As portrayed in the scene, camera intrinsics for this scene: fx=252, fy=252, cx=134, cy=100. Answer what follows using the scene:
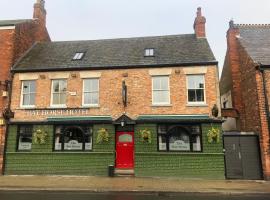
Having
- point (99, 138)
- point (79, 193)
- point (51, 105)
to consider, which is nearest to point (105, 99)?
point (99, 138)

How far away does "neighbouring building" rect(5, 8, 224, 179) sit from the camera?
14078mm

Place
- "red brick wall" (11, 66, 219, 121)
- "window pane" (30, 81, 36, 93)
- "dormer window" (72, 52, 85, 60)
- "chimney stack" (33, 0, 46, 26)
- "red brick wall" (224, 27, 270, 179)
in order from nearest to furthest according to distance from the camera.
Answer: "red brick wall" (224, 27, 270, 179), "red brick wall" (11, 66, 219, 121), "window pane" (30, 81, 36, 93), "dormer window" (72, 52, 85, 60), "chimney stack" (33, 0, 46, 26)

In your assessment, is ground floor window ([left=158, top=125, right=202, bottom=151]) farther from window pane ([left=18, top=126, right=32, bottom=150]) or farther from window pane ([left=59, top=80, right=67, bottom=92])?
window pane ([left=18, top=126, right=32, bottom=150])

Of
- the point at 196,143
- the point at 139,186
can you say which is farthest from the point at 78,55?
the point at 139,186

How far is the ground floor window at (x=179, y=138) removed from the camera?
14211 mm

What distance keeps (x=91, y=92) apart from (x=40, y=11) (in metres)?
9.92

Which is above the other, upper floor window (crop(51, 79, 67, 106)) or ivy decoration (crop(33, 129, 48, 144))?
upper floor window (crop(51, 79, 67, 106))

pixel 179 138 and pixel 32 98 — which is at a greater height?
pixel 32 98

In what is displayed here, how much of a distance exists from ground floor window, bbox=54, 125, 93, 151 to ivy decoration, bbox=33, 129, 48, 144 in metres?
0.63

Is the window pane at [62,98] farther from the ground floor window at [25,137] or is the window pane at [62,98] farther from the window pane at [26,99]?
the ground floor window at [25,137]

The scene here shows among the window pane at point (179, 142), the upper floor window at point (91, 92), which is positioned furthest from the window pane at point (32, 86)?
the window pane at point (179, 142)

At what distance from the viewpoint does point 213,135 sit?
536 inches

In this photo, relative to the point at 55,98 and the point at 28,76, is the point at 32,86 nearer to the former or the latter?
the point at 28,76

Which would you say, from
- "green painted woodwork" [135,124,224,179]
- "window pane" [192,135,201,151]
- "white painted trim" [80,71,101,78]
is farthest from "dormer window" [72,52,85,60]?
"window pane" [192,135,201,151]
